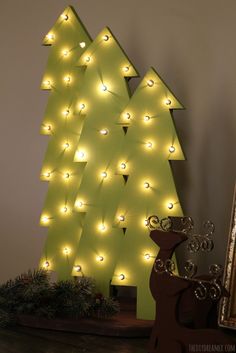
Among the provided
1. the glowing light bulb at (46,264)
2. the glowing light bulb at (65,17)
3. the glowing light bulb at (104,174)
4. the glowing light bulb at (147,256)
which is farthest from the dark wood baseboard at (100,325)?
the glowing light bulb at (65,17)

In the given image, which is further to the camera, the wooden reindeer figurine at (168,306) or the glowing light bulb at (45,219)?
the glowing light bulb at (45,219)

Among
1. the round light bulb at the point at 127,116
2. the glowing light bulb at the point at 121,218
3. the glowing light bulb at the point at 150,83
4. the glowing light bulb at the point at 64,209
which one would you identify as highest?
the glowing light bulb at the point at 150,83

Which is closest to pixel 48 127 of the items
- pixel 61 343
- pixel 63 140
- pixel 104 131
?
pixel 63 140

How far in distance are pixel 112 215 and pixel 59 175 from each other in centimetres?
23

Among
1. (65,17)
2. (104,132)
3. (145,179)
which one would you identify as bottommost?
(145,179)

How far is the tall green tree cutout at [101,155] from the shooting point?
1637 mm

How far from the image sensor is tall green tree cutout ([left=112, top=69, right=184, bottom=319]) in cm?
152

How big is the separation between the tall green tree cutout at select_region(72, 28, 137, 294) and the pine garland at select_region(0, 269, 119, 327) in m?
0.10

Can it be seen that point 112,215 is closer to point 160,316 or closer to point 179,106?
point 179,106

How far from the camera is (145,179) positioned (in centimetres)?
155

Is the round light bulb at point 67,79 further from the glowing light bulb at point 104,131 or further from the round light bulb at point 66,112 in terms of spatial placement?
the glowing light bulb at point 104,131

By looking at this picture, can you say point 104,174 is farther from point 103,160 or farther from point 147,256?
point 147,256

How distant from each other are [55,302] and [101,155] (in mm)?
406

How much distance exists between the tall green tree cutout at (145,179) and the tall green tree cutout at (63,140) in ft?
0.72
